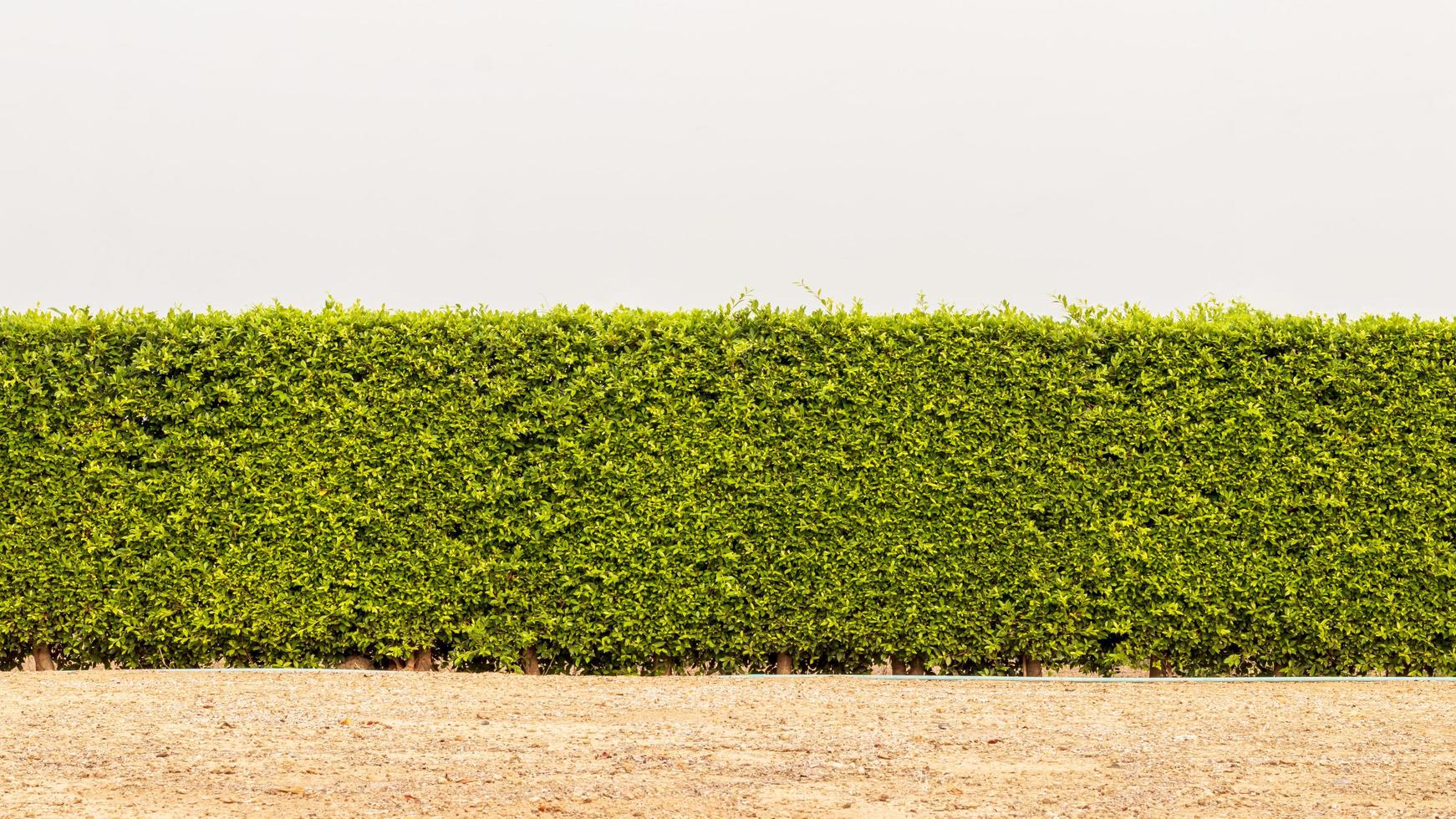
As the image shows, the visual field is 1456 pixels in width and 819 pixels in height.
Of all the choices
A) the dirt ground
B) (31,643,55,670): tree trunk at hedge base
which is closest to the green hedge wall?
(31,643,55,670): tree trunk at hedge base

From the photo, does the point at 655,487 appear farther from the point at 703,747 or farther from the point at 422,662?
the point at 703,747

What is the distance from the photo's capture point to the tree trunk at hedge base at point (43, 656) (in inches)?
366

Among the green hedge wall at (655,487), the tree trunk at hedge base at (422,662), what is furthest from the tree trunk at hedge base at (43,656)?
the tree trunk at hedge base at (422,662)

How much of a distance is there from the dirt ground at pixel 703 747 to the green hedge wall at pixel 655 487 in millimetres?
531

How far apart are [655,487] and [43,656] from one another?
4807mm

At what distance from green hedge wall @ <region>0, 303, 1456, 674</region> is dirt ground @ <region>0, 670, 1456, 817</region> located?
53 cm

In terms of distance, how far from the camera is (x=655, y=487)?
890 centimetres

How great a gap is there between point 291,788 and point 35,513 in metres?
5.04

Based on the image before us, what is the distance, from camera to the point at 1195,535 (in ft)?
29.9

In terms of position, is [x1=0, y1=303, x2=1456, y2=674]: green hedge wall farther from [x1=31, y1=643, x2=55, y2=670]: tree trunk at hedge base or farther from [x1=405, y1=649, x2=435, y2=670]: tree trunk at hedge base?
[x1=31, y1=643, x2=55, y2=670]: tree trunk at hedge base

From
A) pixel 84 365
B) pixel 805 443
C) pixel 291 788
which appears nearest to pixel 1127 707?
pixel 805 443

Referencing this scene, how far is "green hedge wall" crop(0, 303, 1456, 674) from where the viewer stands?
29.1 feet

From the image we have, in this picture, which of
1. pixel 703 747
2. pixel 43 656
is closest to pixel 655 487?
pixel 703 747

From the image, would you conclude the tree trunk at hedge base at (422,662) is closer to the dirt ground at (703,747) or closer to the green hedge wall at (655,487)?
the green hedge wall at (655,487)
